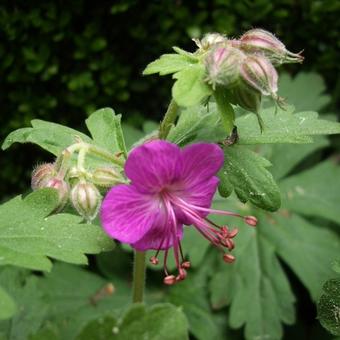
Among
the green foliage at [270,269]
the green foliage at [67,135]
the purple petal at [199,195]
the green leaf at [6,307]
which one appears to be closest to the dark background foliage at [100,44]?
the green foliage at [270,269]

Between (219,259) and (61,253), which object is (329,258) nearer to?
(219,259)

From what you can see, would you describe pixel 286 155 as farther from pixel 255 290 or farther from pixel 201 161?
pixel 201 161

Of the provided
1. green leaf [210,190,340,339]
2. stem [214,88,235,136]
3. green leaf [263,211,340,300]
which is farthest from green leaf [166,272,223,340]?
stem [214,88,235,136]

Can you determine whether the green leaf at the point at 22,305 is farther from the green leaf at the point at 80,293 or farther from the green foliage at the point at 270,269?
the green foliage at the point at 270,269

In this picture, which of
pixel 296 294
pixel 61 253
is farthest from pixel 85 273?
pixel 61 253

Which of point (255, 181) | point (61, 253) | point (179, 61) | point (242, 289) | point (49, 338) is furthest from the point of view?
point (242, 289)

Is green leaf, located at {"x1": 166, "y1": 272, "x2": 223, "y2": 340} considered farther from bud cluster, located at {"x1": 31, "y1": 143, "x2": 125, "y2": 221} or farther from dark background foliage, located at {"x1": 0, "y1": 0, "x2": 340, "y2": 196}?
bud cluster, located at {"x1": 31, "y1": 143, "x2": 125, "y2": 221}
